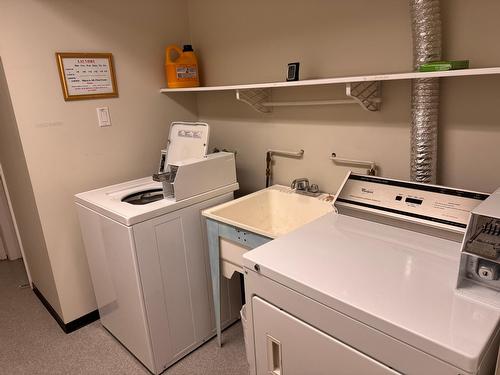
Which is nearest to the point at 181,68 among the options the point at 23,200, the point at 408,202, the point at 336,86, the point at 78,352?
the point at 336,86

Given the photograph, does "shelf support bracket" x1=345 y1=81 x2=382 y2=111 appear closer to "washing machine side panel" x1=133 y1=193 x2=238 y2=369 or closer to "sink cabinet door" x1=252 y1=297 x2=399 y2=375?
"washing machine side panel" x1=133 y1=193 x2=238 y2=369

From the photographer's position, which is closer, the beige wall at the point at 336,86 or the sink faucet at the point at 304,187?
the beige wall at the point at 336,86

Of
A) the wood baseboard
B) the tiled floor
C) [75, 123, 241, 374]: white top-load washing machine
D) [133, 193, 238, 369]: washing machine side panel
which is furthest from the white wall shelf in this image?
the wood baseboard

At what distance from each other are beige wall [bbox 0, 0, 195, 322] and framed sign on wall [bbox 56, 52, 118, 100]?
1.7 inches

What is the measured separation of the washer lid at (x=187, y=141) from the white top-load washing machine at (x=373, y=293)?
984 millimetres

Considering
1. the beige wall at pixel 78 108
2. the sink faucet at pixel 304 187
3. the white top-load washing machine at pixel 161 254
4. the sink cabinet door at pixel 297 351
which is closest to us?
the sink cabinet door at pixel 297 351

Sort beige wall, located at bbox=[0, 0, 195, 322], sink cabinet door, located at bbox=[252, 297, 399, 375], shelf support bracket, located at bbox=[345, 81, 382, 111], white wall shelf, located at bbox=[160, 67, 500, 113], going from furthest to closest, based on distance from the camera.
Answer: beige wall, located at bbox=[0, 0, 195, 322]
shelf support bracket, located at bbox=[345, 81, 382, 111]
white wall shelf, located at bbox=[160, 67, 500, 113]
sink cabinet door, located at bbox=[252, 297, 399, 375]

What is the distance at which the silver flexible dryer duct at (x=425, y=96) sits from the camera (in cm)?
144

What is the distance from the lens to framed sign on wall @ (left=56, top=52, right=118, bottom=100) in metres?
2.17

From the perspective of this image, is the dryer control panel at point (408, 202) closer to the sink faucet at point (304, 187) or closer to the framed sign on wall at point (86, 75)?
the sink faucet at point (304, 187)

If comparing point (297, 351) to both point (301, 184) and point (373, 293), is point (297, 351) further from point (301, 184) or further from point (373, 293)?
point (301, 184)

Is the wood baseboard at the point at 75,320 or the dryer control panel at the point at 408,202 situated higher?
the dryer control panel at the point at 408,202

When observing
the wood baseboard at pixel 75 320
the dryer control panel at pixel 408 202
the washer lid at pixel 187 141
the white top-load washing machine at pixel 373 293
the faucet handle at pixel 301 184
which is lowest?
the wood baseboard at pixel 75 320

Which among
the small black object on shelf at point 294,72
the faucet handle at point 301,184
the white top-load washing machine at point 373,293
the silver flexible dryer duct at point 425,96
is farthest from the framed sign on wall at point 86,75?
the silver flexible dryer duct at point 425,96
